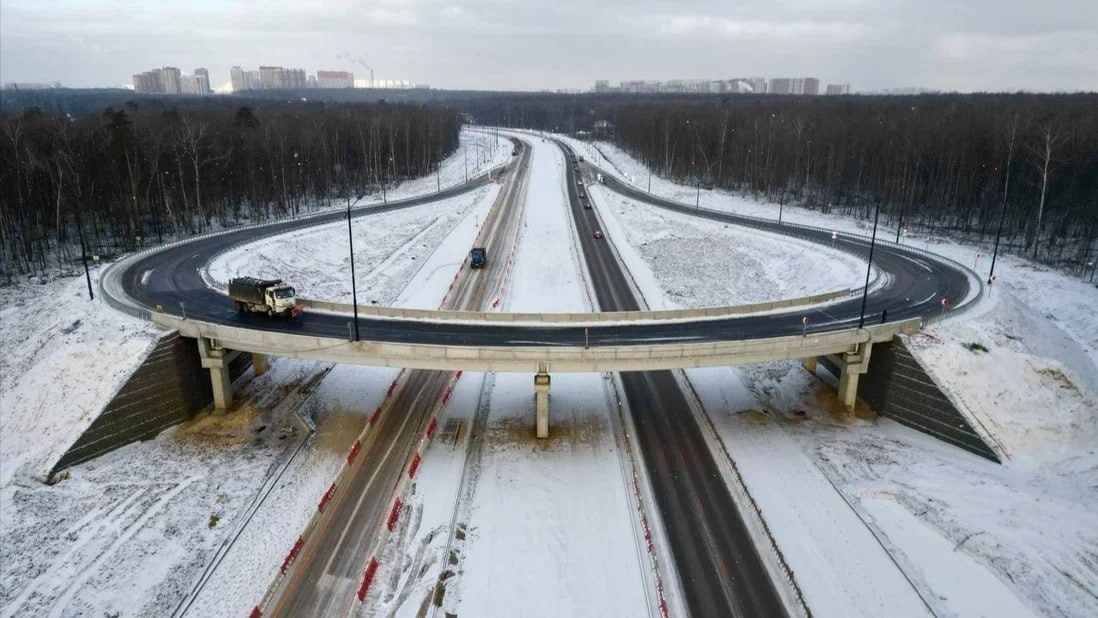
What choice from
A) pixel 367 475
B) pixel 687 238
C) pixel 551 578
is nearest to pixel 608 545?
pixel 551 578

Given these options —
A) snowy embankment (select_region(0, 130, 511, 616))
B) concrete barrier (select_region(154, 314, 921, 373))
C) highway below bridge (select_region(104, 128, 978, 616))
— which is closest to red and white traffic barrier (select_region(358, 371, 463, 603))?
highway below bridge (select_region(104, 128, 978, 616))

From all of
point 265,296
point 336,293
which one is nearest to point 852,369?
point 265,296

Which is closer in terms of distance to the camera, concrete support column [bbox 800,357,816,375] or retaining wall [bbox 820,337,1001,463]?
retaining wall [bbox 820,337,1001,463]

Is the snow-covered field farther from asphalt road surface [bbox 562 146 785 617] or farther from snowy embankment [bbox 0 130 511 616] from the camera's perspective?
asphalt road surface [bbox 562 146 785 617]

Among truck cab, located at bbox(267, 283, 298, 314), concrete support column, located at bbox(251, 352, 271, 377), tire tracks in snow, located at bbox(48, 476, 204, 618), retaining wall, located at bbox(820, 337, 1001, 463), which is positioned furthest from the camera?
concrete support column, located at bbox(251, 352, 271, 377)

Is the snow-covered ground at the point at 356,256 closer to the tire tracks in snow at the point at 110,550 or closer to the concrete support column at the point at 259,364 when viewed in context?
the concrete support column at the point at 259,364

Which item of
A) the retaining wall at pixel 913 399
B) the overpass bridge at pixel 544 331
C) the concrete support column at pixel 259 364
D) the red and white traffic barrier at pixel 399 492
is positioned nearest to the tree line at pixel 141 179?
the overpass bridge at pixel 544 331

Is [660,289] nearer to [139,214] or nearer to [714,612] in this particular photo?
[714,612]
